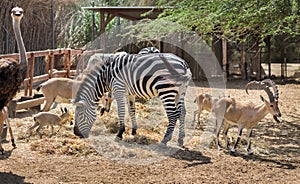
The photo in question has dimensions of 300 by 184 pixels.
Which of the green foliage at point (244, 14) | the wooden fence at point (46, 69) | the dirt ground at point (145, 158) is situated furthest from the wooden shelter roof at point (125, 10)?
the dirt ground at point (145, 158)

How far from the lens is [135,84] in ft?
32.4

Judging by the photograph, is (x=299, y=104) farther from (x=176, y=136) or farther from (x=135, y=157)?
(x=135, y=157)

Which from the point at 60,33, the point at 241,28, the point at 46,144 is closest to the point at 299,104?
the point at 241,28

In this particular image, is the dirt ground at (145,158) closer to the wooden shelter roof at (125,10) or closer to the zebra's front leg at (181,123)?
the zebra's front leg at (181,123)

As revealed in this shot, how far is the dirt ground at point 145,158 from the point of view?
284 inches

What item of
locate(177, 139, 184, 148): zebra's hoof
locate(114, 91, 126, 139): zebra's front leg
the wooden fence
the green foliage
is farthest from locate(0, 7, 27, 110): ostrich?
the green foliage

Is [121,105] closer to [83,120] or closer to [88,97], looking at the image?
[88,97]

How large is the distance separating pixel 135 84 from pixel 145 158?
1.96 m

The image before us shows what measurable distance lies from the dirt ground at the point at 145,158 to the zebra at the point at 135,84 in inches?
15.6

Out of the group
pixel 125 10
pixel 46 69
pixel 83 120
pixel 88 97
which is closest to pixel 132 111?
pixel 88 97

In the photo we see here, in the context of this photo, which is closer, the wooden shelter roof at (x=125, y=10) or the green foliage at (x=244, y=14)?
the green foliage at (x=244, y=14)

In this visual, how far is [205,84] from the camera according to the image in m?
20.4

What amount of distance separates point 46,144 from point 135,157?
1.55 metres

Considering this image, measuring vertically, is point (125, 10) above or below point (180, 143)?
above
